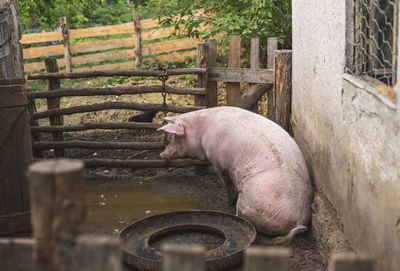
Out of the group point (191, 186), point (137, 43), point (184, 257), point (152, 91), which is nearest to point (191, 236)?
point (191, 186)

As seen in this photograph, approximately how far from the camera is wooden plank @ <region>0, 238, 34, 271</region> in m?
1.69

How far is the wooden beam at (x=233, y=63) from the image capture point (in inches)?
247

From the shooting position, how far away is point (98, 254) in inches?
59.3

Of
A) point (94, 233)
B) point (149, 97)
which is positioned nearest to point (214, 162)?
point (94, 233)

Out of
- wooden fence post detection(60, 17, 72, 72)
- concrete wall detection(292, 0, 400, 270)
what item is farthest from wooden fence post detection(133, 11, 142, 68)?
concrete wall detection(292, 0, 400, 270)

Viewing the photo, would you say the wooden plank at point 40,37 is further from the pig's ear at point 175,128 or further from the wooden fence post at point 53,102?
the pig's ear at point 175,128

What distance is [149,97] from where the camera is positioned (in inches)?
383

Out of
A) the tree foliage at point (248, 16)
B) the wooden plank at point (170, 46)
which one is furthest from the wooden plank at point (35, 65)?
the tree foliage at point (248, 16)

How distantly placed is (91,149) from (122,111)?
1.77 metres

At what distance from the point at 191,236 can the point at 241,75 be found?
2543mm

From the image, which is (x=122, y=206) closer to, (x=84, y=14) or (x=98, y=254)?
(x=98, y=254)

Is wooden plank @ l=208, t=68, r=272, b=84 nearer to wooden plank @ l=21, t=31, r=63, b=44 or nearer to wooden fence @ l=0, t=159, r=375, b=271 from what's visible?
wooden fence @ l=0, t=159, r=375, b=271

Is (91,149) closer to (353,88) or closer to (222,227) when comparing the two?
(222,227)

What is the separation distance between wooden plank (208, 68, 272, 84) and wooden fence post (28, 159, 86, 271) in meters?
4.77
